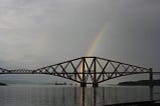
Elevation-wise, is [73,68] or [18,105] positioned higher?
[73,68]

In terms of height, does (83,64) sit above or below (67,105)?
above

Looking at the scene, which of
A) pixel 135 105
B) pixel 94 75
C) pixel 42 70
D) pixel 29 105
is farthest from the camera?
pixel 42 70

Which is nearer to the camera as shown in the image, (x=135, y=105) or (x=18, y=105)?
(x=135, y=105)

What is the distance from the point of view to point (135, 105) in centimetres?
Answer: 5628

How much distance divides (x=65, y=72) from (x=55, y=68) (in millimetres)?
10048

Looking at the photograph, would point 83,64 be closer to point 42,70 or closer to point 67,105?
point 42,70

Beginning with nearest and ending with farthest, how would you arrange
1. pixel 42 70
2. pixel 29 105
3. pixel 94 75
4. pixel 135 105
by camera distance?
pixel 135 105, pixel 29 105, pixel 94 75, pixel 42 70

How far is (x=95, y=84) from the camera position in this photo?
180 m

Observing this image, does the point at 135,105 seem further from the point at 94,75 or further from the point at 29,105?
the point at 94,75

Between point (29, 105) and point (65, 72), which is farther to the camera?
point (65, 72)

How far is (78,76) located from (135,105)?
124 metres

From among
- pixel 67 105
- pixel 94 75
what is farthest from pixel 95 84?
pixel 67 105

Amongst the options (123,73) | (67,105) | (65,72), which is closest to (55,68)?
(65,72)

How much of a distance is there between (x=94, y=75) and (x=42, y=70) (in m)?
37.1
